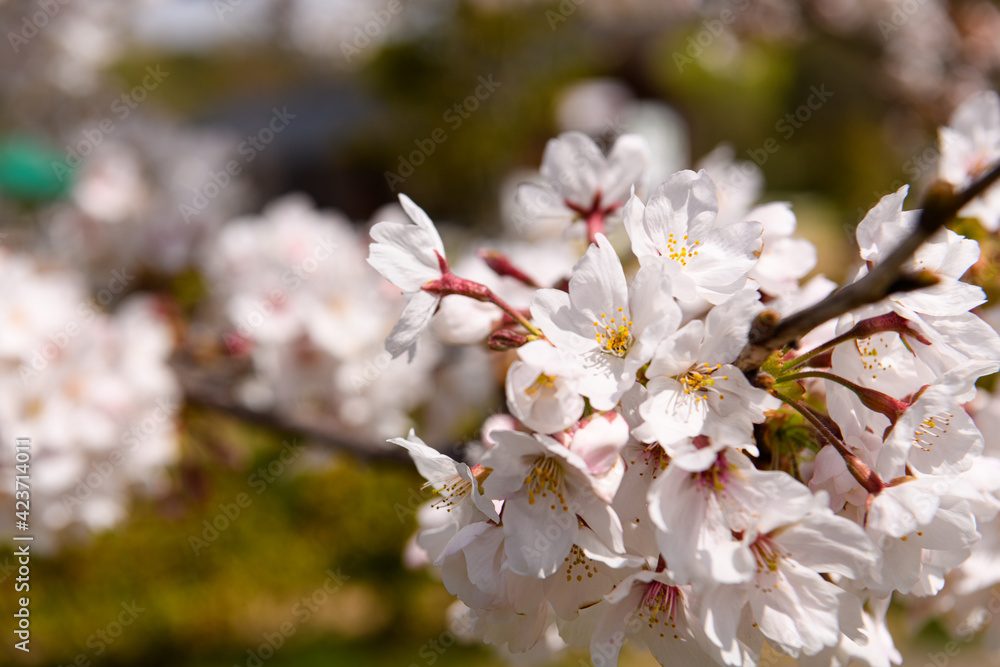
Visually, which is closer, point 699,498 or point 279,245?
point 699,498

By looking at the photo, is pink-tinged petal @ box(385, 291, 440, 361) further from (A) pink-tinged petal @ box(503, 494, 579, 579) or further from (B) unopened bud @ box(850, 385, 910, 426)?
(B) unopened bud @ box(850, 385, 910, 426)

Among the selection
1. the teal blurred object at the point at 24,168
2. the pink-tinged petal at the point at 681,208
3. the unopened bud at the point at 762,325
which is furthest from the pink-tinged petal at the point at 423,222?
the teal blurred object at the point at 24,168

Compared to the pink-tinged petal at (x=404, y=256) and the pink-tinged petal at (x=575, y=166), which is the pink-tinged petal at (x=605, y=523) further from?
the pink-tinged petal at (x=575, y=166)

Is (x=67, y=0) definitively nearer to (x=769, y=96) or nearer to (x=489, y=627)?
(x=489, y=627)

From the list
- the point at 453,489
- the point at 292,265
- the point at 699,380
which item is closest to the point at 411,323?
the point at 453,489

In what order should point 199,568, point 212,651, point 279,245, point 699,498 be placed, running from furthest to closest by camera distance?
point 199,568 < point 212,651 < point 279,245 < point 699,498

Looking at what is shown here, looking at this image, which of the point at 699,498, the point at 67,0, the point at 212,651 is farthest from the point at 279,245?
the point at 67,0

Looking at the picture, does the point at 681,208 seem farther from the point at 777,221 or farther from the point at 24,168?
the point at 24,168
